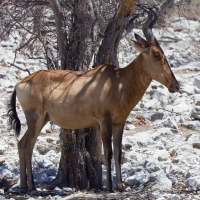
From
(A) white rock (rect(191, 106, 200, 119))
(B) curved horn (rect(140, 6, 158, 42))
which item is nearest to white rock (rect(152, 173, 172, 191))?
(B) curved horn (rect(140, 6, 158, 42))

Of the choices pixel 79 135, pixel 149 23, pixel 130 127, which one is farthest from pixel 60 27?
pixel 130 127

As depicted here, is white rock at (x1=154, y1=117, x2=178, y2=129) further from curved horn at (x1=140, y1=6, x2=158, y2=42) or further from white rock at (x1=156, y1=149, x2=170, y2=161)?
curved horn at (x1=140, y1=6, x2=158, y2=42)

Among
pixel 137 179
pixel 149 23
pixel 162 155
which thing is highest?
pixel 149 23

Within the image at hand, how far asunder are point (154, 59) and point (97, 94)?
0.95 meters

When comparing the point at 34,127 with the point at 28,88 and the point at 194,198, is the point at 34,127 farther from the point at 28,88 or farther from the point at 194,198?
the point at 194,198

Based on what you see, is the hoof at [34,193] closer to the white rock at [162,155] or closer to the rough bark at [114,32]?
the rough bark at [114,32]

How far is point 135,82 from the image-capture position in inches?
353

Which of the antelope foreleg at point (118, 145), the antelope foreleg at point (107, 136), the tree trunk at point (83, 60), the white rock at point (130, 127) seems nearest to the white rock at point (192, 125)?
the white rock at point (130, 127)

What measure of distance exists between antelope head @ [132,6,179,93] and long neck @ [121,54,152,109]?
0.09 m

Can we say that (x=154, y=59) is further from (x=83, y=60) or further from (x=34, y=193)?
(x=34, y=193)

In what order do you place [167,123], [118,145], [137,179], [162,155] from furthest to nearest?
[167,123] → [162,155] → [137,179] → [118,145]

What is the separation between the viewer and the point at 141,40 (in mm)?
8859

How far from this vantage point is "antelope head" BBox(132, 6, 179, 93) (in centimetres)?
872

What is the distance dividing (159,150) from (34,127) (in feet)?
12.1
